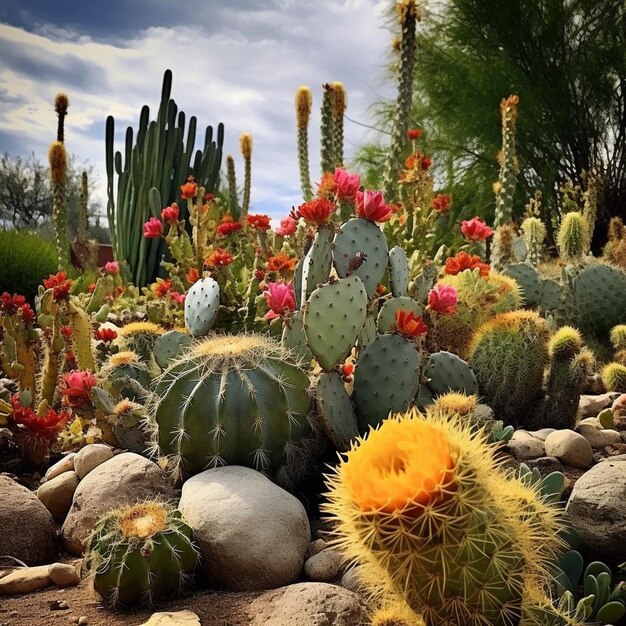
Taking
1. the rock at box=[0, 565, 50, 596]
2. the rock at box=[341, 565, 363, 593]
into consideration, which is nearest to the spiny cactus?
the rock at box=[0, 565, 50, 596]

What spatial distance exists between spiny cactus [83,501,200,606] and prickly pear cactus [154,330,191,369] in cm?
155

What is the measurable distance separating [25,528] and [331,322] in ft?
5.05

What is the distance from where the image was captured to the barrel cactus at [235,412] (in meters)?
2.97

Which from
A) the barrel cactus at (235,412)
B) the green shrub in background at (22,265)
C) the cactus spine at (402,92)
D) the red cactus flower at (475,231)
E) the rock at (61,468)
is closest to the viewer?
the barrel cactus at (235,412)

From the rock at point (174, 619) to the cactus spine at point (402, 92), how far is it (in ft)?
21.4

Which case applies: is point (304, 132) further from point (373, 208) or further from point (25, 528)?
point (25, 528)

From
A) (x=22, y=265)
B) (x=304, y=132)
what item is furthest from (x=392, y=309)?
(x=304, y=132)

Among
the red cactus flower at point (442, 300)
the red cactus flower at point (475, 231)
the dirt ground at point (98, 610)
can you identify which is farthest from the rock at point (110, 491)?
the red cactus flower at point (475, 231)

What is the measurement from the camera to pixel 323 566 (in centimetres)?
260

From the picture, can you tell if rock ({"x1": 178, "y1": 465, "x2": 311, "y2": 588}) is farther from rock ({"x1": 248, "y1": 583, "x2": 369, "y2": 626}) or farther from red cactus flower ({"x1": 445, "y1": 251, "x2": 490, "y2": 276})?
red cactus flower ({"x1": 445, "y1": 251, "x2": 490, "y2": 276})

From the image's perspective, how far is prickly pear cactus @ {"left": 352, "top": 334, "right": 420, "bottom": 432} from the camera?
10.6 feet

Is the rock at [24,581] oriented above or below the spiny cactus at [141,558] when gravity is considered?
below

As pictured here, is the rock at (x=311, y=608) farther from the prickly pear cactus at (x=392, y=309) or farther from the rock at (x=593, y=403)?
the rock at (x=593, y=403)

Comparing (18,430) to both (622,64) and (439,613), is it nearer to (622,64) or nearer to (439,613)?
(439,613)
